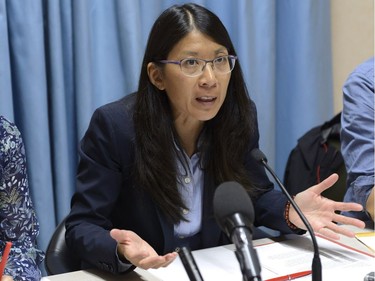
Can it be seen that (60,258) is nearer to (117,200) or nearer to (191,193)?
(117,200)

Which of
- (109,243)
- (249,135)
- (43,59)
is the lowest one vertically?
(109,243)

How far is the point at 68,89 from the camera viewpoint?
218cm

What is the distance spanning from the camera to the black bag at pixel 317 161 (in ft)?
7.45

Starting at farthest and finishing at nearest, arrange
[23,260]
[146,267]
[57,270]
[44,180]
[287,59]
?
[287,59], [44,180], [57,270], [23,260], [146,267]

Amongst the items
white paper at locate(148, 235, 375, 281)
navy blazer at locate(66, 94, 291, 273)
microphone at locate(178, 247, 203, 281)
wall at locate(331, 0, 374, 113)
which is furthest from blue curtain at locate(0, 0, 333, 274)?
microphone at locate(178, 247, 203, 281)

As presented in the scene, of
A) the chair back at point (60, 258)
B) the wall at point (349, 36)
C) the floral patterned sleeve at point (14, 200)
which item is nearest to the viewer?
the floral patterned sleeve at point (14, 200)

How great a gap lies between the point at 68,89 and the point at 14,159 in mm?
885

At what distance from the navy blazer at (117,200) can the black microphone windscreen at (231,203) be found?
0.67 metres

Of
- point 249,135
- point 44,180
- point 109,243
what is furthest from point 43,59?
point 109,243

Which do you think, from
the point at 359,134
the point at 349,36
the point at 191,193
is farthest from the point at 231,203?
the point at 349,36

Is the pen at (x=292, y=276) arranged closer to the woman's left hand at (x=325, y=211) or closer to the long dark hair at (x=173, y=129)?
the woman's left hand at (x=325, y=211)

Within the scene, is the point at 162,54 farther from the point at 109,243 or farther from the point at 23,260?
the point at 23,260

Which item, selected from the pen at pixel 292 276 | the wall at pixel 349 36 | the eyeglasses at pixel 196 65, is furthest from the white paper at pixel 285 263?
the wall at pixel 349 36

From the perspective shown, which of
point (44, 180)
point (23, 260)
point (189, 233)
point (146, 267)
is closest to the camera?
point (146, 267)
